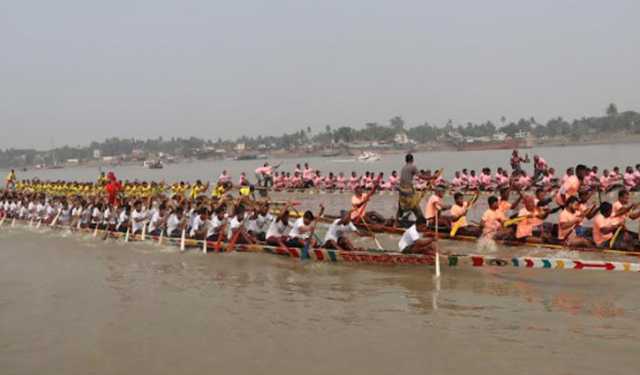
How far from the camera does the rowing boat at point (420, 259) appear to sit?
9086 mm

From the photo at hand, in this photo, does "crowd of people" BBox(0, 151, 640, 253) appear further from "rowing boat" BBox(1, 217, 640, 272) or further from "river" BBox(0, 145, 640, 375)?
"river" BBox(0, 145, 640, 375)

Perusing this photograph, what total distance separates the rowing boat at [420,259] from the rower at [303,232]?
156 mm

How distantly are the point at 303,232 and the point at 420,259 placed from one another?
264cm

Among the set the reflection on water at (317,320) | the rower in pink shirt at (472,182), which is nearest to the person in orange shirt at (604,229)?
the reflection on water at (317,320)

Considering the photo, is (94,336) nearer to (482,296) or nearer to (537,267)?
(482,296)

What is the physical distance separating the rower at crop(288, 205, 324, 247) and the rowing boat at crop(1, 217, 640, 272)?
156mm

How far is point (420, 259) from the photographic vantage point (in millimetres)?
10797

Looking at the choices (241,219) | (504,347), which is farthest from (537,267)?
(241,219)

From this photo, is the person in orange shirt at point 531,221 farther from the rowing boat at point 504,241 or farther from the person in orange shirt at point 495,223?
the person in orange shirt at point 495,223

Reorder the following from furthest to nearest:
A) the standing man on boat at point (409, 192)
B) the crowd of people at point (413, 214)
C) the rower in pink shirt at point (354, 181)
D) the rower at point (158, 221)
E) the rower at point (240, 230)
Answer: the rower in pink shirt at point (354, 181), the rower at point (158, 221), the standing man on boat at point (409, 192), the rower at point (240, 230), the crowd of people at point (413, 214)

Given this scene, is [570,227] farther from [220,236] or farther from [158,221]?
[158,221]

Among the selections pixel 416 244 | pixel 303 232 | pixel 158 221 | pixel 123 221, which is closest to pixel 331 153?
pixel 123 221

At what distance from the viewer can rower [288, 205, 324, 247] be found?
12164 millimetres

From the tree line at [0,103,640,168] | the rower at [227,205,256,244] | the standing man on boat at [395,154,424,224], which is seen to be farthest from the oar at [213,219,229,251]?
the tree line at [0,103,640,168]
